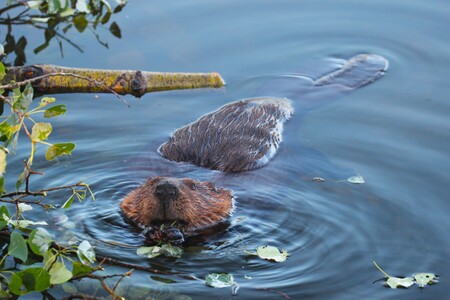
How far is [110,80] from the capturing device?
6.96m

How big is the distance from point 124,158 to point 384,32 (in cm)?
284

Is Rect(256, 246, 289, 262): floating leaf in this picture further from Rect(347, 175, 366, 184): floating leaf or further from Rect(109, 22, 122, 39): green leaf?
Rect(109, 22, 122, 39): green leaf

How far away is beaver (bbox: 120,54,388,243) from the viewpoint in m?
5.16

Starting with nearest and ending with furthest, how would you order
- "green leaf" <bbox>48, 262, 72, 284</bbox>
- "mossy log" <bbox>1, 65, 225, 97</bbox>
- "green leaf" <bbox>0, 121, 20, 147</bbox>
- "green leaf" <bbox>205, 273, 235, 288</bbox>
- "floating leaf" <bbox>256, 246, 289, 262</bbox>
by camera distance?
"green leaf" <bbox>48, 262, 72, 284</bbox>
"green leaf" <bbox>0, 121, 20, 147</bbox>
"green leaf" <bbox>205, 273, 235, 288</bbox>
"floating leaf" <bbox>256, 246, 289, 262</bbox>
"mossy log" <bbox>1, 65, 225, 97</bbox>

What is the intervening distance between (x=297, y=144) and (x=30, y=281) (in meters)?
2.65

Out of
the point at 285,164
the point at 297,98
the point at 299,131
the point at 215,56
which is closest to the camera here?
the point at 285,164

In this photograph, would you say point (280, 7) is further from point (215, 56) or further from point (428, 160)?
point (428, 160)

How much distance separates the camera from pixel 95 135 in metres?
6.44

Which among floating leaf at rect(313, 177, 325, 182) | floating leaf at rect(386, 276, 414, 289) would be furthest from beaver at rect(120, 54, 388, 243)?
floating leaf at rect(386, 276, 414, 289)

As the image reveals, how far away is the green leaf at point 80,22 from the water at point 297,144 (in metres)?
0.15

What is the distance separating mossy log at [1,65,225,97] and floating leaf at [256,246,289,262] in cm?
227

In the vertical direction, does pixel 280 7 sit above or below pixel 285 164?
above

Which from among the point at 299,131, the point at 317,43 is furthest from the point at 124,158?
Result: the point at 317,43

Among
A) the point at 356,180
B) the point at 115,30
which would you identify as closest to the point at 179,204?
the point at 356,180
